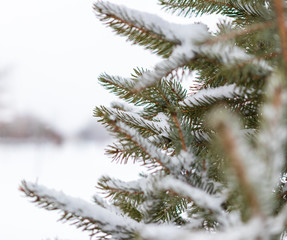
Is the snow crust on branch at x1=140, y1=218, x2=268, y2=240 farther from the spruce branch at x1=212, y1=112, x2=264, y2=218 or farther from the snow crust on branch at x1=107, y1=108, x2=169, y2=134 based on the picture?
the snow crust on branch at x1=107, y1=108, x2=169, y2=134

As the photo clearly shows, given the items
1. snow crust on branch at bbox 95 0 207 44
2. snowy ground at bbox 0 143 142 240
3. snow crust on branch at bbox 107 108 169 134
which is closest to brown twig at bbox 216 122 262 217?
snow crust on branch at bbox 95 0 207 44

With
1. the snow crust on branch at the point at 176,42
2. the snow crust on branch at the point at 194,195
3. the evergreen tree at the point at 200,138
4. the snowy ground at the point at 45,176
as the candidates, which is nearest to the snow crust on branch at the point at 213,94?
the evergreen tree at the point at 200,138

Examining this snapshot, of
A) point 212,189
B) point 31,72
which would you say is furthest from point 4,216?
point 31,72

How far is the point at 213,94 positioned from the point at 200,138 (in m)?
0.12

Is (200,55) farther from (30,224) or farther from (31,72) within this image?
(31,72)

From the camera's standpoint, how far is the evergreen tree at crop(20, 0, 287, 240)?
178 mm

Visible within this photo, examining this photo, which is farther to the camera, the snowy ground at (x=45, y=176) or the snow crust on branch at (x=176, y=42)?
the snowy ground at (x=45, y=176)

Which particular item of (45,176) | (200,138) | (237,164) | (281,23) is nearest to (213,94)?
(200,138)

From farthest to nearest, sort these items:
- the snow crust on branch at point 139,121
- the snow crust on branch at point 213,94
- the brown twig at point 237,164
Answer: the snow crust on branch at point 139,121
the snow crust on branch at point 213,94
the brown twig at point 237,164

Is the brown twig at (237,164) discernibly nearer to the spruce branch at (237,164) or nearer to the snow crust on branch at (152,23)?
the spruce branch at (237,164)

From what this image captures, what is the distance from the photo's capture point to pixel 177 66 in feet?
1.17

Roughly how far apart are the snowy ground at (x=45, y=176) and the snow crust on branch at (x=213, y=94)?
2.74ft

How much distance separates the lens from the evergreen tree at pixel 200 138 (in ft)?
0.58

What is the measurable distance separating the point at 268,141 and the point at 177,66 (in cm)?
21
